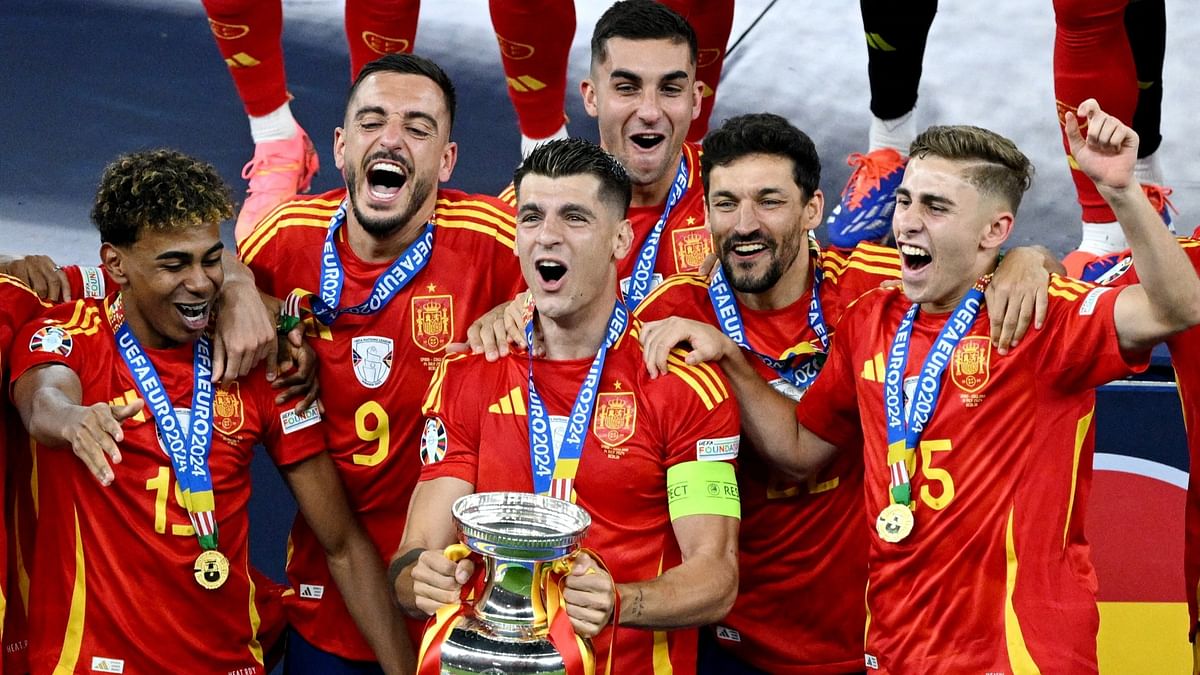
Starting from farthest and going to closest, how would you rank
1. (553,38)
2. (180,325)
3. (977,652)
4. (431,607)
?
(553,38) → (180,325) → (977,652) → (431,607)

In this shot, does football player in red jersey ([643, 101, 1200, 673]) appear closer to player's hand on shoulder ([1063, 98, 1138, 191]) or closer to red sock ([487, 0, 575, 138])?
player's hand on shoulder ([1063, 98, 1138, 191])

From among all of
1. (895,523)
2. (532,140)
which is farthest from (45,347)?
(532,140)

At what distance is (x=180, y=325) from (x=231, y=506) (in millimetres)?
406

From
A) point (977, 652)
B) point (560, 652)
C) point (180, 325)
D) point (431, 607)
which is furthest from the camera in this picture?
point (180, 325)

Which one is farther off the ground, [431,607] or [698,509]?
[698,509]

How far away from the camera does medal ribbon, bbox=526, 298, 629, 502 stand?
3.54 m

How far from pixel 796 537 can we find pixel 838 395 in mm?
392

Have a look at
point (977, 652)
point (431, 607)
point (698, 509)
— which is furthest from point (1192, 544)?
point (431, 607)

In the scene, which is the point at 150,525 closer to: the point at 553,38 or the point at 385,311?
the point at 385,311

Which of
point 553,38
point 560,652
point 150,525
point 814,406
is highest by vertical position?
point 553,38

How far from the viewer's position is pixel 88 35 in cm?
621

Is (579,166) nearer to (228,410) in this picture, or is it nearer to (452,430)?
(452,430)

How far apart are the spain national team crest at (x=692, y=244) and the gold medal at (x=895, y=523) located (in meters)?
1.08

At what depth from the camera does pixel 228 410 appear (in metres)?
3.76
